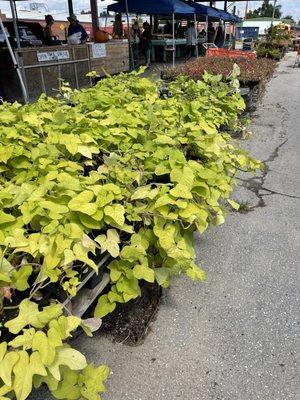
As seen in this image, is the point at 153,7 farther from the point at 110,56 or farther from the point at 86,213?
the point at 86,213

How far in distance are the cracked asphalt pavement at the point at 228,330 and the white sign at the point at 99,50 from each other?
717 cm

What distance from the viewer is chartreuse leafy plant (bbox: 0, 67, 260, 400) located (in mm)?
1326

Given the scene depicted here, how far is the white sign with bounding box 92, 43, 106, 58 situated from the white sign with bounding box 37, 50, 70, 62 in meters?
1.21

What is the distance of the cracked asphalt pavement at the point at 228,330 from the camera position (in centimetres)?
215

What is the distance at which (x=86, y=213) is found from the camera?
1.59 m

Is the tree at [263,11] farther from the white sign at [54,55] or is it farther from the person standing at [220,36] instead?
the white sign at [54,55]

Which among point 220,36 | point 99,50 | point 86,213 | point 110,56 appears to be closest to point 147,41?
point 110,56

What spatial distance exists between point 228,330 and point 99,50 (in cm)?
895

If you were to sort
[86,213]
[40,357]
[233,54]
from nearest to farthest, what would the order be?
1. [40,357]
2. [86,213]
3. [233,54]

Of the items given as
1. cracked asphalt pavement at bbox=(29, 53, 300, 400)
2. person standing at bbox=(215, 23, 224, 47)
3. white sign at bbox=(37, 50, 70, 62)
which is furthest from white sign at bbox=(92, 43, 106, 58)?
person standing at bbox=(215, 23, 224, 47)

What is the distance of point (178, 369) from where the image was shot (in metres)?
2.23

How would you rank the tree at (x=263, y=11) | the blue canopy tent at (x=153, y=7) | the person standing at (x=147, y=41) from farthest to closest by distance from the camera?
the tree at (x=263, y=11), the person standing at (x=147, y=41), the blue canopy tent at (x=153, y=7)

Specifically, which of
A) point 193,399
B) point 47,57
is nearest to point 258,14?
point 47,57

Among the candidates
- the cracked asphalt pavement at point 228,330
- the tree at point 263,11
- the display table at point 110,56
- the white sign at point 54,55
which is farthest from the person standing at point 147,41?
the tree at point 263,11
